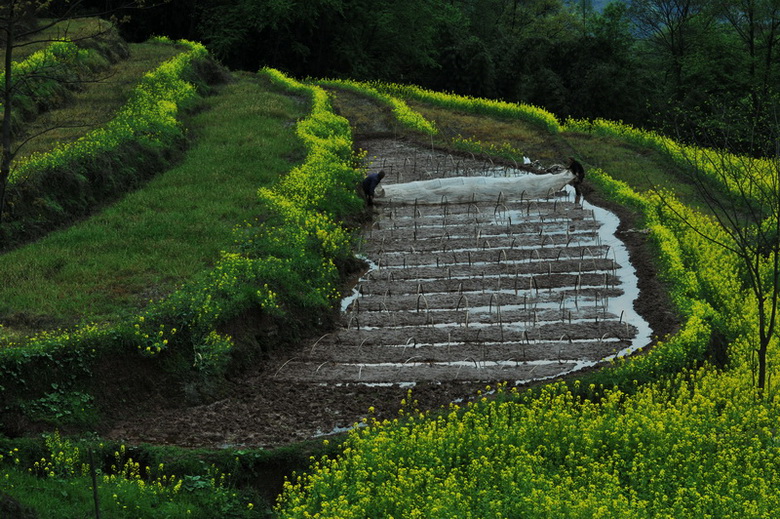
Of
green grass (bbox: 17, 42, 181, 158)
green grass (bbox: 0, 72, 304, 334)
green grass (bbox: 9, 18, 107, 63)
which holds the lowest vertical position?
green grass (bbox: 0, 72, 304, 334)

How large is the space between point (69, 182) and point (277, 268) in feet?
18.1

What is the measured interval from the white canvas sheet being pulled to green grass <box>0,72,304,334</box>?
109 inches

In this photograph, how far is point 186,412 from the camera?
41.3 feet

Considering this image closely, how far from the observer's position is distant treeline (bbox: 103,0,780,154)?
44.2 m

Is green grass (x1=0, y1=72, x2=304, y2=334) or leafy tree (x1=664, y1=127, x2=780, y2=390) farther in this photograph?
green grass (x1=0, y1=72, x2=304, y2=334)

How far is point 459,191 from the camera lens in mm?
22641

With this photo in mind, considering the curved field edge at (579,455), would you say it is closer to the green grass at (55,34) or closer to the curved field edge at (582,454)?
the curved field edge at (582,454)

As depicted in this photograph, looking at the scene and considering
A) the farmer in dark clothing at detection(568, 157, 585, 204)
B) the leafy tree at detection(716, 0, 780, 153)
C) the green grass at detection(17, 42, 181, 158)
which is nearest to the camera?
the green grass at detection(17, 42, 181, 158)

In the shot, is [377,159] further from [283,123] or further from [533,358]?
[533,358]

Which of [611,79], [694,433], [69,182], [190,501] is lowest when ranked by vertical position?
[190,501]

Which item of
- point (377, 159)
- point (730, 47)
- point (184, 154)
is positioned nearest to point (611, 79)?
point (730, 47)

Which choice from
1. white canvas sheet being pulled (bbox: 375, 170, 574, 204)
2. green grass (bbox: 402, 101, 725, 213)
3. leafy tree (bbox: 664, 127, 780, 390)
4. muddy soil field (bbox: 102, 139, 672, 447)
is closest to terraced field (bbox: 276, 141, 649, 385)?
muddy soil field (bbox: 102, 139, 672, 447)

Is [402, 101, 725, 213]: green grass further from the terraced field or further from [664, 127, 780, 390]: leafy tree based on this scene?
the terraced field

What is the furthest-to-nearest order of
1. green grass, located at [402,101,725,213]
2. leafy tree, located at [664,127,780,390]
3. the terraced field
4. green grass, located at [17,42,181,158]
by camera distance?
green grass, located at [402,101,725,213] → green grass, located at [17,42,181,158] → the terraced field → leafy tree, located at [664,127,780,390]
